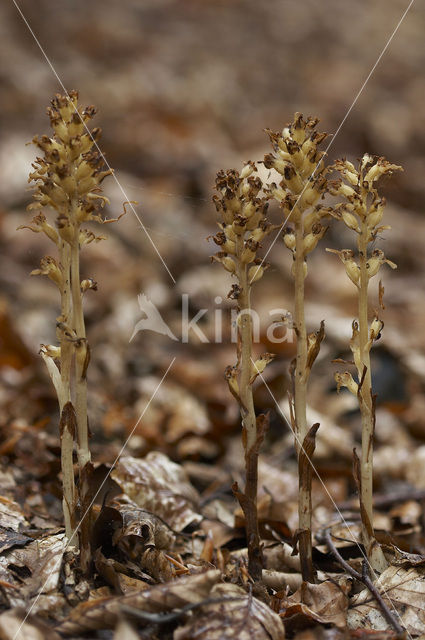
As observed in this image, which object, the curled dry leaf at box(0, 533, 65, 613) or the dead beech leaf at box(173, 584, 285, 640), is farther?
the curled dry leaf at box(0, 533, 65, 613)

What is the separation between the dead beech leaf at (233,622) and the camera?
1.76 metres

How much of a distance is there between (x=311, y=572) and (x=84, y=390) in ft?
3.56

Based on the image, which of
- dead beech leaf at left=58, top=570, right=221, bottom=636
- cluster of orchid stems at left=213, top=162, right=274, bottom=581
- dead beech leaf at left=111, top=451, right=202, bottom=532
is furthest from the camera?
dead beech leaf at left=111, top=451, right=202, bottom=532

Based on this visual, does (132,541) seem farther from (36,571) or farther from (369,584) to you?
(369,584)

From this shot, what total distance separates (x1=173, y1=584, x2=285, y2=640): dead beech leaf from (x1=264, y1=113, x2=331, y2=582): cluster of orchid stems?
410 mm

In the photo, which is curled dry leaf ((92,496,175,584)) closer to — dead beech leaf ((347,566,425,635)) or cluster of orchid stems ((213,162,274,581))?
cluster of orchid stems ((213,162,274,581))

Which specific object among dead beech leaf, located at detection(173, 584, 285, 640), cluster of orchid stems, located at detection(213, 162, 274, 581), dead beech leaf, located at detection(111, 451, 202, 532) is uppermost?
cluster of orchid stems, located at detection(213, 162, 274, 581)

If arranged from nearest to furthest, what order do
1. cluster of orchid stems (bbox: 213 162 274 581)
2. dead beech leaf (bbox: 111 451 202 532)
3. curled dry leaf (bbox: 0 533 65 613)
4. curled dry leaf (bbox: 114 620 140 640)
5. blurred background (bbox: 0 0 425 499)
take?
1. curled dry leaf (bbox: 114 620 140 640)
2. curled dry leaf (bbox: 0 533 65 613)
3. cluster of orchid stems (bbox: 213 162 274 581)
4. dead beech leaf (bbox: 111 451 202 532)
5. blurred background (bbox: 0 0 425 499)

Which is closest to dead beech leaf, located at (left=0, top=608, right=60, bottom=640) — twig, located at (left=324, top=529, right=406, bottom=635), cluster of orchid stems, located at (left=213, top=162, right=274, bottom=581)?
cluster of orchid stems, located at (left=213, top=162, right=274, bottom=581)

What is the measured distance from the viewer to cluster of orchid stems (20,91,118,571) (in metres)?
2.00

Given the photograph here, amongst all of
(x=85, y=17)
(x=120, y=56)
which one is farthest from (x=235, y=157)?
(x=85, y=17)

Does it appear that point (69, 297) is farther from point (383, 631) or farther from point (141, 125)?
point (141, 125)

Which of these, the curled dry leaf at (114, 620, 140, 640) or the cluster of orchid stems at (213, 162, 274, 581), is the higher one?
the cluster of orchid stems at (213, 162, 274, 581)

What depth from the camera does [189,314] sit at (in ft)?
18.0
